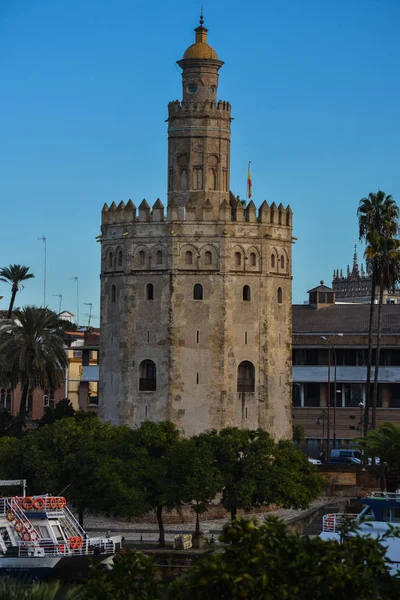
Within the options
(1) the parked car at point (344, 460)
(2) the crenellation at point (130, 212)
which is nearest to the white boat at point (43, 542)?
(2) the crenellation at point (130, 212)

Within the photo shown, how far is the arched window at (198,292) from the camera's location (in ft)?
247

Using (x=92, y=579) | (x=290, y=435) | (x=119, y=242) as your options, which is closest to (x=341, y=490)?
(x=290, y=435)

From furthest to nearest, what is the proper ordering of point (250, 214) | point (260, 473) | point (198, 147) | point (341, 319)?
1. point (341, 319)
2. point (198, 147)
3. point (250, 214)
4. point (260, 473)

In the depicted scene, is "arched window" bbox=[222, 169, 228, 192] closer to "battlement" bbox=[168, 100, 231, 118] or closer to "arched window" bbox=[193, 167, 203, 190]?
"arched window" bbox=[193, 167, 203, 190]

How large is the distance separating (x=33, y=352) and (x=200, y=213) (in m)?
12.7

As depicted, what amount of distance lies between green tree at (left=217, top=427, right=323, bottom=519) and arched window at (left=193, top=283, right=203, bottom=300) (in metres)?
8.55

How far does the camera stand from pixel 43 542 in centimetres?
5638

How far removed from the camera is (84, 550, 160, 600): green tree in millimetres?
33125

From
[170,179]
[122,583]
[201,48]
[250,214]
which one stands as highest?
[201,48]

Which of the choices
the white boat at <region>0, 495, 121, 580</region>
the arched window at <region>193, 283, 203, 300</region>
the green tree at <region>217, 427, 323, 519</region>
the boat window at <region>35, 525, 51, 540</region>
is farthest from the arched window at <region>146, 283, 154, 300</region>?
the boat window at <region>35, 525, 51, 540</region>

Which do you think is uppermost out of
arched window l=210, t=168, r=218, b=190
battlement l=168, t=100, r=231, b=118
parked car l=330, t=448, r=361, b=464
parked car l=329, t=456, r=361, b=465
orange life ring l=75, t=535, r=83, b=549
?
battlement l=168, t=100, r=231, b=118

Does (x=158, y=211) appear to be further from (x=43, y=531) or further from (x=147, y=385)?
(x=43, y=531)

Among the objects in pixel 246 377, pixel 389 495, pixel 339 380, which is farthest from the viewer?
pixel 339 380

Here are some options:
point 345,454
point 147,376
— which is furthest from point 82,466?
point 345,454
